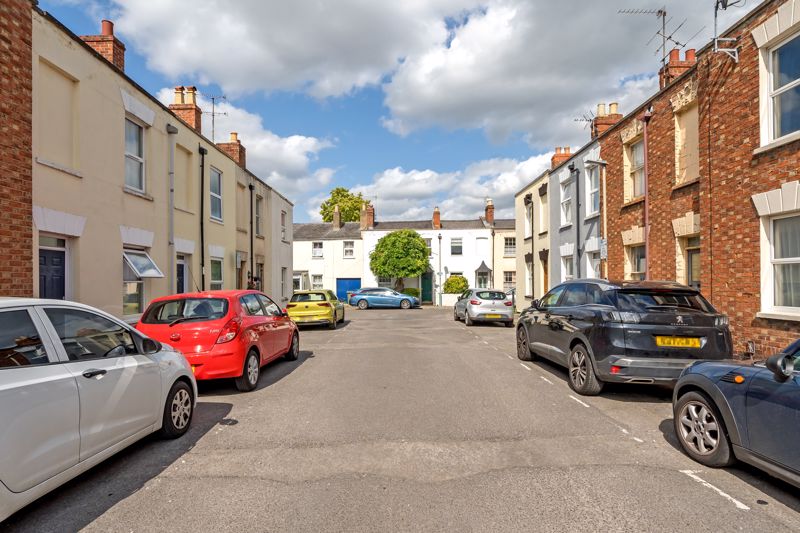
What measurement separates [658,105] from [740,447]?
10098 millimetres

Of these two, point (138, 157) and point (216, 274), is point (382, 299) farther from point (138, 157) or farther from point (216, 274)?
point (138, 157)

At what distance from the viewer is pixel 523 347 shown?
9.52 meters

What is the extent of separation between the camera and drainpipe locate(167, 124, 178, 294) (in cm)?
1152

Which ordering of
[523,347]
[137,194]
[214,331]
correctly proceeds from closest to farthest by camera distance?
[214,331]
[523,347]
[137,194]

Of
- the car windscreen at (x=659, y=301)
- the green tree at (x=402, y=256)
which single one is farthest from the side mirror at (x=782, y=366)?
the green tree at (x=402, y=256)

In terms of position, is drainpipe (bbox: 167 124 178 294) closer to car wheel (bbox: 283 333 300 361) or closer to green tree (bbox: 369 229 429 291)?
car wheel (bbox: 283 333 300 361)

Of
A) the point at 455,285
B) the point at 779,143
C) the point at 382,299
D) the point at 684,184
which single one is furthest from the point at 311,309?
the point at 455,285

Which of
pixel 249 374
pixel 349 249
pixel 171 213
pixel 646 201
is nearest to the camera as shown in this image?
pixel 249 374

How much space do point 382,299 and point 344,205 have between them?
22313 mm

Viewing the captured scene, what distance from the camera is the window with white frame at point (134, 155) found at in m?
10.1

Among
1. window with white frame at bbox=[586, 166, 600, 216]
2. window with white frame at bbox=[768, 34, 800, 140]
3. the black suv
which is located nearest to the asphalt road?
the black suv

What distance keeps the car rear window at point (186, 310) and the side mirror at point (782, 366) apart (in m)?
6.28

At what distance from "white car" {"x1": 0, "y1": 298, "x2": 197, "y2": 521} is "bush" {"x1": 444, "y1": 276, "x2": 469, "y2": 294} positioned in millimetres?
31344

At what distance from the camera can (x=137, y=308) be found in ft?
34.1
